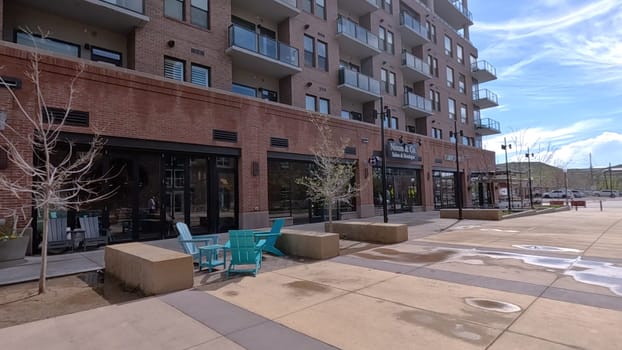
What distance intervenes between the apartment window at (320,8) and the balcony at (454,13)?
19717 mm

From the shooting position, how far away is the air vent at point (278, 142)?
1711cm

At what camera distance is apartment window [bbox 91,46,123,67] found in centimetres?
1393

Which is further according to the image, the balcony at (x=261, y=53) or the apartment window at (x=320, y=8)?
the apartment window at (x=320, y=8)

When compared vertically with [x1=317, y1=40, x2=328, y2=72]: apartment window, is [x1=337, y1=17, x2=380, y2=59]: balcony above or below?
above

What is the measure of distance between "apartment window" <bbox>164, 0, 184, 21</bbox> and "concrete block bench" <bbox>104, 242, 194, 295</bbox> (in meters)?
11.9

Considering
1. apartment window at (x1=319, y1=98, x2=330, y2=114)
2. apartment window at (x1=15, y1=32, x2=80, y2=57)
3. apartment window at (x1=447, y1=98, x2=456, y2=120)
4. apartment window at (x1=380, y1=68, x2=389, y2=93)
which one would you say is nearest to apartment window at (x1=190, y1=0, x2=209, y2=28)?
apartment window at (x1=15, y1=32, x2=80, y2=57)

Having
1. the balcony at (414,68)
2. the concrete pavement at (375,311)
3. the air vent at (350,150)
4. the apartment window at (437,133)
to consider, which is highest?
the balcony at (414,68)

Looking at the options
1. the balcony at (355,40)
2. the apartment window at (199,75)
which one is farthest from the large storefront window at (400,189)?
the apartment window at (199,75)

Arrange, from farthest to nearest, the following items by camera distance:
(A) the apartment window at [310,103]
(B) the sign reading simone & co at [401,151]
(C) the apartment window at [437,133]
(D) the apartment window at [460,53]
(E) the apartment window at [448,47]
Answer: (D) the apartment window at [460,53]
(E) the apartment window at [448,47]
(C) the apartment window at [437,133]
(B) the sign reading simone & co at [401,151]
(A) the apartment window at [310,103]

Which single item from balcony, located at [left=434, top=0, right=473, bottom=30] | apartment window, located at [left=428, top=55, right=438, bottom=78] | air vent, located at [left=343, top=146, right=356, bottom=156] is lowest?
air vent, located at [left=343, top=146, right=356, bottom=156]

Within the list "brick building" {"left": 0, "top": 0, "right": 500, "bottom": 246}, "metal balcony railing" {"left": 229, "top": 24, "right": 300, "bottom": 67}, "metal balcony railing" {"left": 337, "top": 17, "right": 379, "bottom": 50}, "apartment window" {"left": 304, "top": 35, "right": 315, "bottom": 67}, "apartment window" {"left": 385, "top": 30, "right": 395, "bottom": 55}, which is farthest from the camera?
"apartment window" {"left": 385, "top": 30, "right": 395, "bottom": 55}

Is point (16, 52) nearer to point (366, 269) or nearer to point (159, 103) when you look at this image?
point (159, 103)

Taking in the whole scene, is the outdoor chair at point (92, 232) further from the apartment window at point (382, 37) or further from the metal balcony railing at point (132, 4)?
the apartment window at point (382, 37)

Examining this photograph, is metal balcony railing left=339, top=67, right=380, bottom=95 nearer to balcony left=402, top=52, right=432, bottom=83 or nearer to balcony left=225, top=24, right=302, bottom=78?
balcony left=225, top=24, right=302, bottom=78
